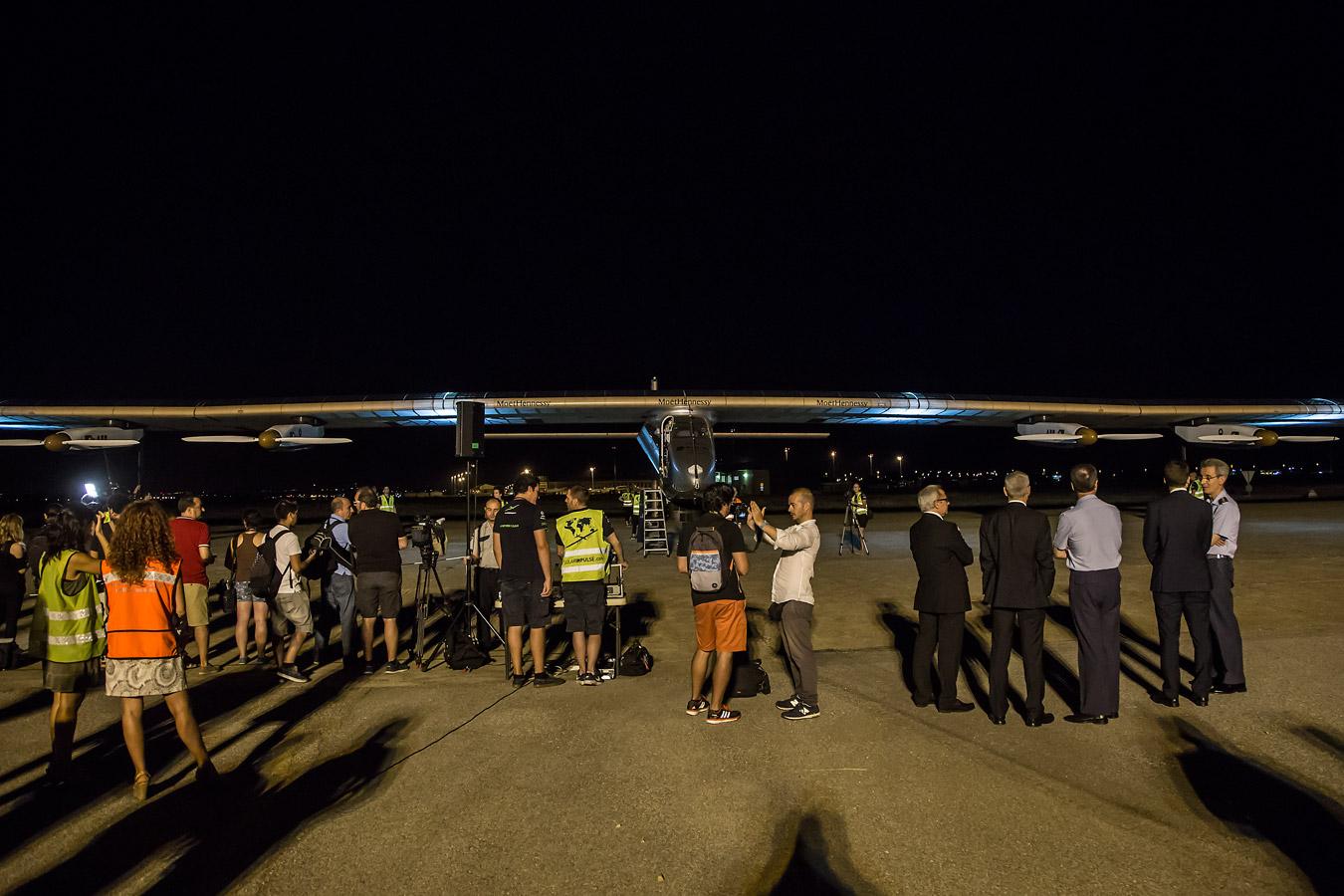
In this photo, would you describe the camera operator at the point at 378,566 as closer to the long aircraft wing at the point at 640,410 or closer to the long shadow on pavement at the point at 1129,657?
the long shadow on pavement at the point at 1129,657

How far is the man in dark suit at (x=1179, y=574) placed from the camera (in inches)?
193

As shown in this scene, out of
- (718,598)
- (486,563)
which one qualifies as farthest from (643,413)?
(718,598)

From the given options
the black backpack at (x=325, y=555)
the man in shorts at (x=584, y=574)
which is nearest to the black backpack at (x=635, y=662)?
the man in shorts at (x=584, y=574)

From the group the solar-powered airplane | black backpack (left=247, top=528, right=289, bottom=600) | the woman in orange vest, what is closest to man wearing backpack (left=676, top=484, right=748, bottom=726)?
the woman in orange vest

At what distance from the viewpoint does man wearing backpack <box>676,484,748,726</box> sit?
4.72 metres

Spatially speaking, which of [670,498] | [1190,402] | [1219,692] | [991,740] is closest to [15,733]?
[991,740]

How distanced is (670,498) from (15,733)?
41.0 ft

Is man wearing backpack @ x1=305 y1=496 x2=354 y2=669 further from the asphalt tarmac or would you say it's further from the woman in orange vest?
the woman in orange vest

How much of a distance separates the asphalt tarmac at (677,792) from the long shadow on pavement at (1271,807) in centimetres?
2

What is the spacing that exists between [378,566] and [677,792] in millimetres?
3749

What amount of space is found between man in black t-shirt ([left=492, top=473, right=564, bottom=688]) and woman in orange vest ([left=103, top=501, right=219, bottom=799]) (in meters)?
2.38

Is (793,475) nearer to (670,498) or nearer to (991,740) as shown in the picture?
(670,498)

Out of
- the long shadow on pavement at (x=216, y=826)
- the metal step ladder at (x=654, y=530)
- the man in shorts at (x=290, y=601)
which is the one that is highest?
the man in shorts at (x=290, y=601)

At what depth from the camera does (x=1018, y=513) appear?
4.78 meters
